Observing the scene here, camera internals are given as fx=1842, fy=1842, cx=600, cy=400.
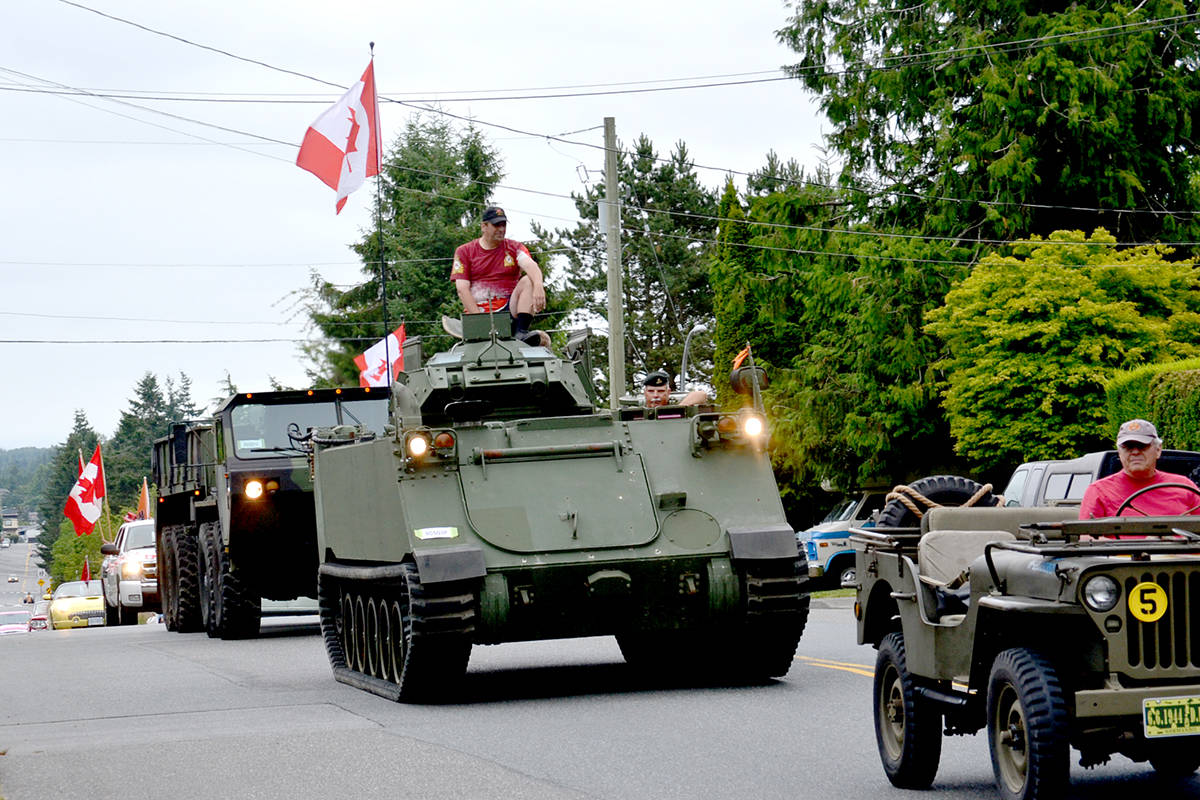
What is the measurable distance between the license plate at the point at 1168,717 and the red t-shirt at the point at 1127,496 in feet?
4.78

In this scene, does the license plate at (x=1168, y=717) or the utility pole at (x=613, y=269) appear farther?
the utility pole at (x=613, y=269)

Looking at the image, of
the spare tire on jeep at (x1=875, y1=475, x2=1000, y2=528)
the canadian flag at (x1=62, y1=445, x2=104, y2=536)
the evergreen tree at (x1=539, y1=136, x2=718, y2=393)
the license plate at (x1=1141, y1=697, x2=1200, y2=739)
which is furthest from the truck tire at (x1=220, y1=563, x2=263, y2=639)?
the evergreen tree at (x1=539, y1=136, x2=718, y2=393)

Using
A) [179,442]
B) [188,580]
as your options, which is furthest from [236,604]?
[179,442]

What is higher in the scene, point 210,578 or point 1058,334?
point 1058,334

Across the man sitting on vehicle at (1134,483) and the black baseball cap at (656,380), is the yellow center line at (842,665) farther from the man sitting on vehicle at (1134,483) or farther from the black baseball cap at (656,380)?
the man sitting on vehicle at (1134,483)

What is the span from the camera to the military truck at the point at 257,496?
851 inches

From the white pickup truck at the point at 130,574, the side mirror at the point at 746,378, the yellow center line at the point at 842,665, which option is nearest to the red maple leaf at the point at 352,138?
the white pickup truck at the point at 130,574

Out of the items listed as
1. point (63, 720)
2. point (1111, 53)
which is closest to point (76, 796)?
point (63, 720)

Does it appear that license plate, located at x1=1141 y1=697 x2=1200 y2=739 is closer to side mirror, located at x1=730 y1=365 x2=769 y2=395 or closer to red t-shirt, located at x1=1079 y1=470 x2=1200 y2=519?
red t-shirt, located at x1=1079 y1=470 x2=1200 y2=519

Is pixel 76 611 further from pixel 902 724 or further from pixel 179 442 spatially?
pixel 902 724

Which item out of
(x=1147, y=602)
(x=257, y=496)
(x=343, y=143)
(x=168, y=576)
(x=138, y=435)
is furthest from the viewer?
(x=138, y=435)

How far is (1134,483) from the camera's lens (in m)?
8.13

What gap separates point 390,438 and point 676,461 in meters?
A: 2.10

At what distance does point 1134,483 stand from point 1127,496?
9 cm
